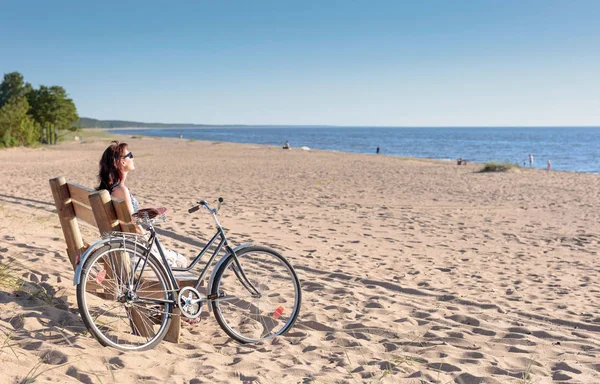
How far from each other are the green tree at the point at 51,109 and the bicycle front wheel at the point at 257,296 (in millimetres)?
53685

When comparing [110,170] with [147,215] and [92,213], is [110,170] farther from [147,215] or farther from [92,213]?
[147,215]

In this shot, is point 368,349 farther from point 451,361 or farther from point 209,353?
point 209,353

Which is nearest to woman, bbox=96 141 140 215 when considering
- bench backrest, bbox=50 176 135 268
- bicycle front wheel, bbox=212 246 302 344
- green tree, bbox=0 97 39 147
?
bench backrest, bbox=50 176 135 268

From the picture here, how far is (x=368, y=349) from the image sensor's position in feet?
13.7

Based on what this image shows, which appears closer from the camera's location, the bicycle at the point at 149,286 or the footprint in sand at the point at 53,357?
the footprint in sand at the point at 53,357

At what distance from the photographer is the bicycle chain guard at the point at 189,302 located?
3931mm

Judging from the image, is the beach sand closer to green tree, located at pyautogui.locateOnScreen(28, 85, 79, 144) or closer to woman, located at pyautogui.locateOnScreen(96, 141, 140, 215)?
woman, located at pyautogui.locateOnScreen(96, 141, 140, 215)

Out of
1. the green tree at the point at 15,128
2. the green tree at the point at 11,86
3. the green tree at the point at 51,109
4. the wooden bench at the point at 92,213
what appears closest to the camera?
the wooden bench at the point at 92,213

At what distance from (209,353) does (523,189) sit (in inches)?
625

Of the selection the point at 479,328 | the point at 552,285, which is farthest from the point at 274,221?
the point at 479,328

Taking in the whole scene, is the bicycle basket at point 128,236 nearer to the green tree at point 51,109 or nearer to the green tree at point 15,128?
the green tree at point 15,128

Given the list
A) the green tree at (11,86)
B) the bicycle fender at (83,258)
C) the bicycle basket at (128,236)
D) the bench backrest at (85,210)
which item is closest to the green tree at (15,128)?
the bench backrest at (85,210)

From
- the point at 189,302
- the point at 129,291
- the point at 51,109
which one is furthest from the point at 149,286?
the point at 51,109

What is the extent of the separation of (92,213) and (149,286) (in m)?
0.79
